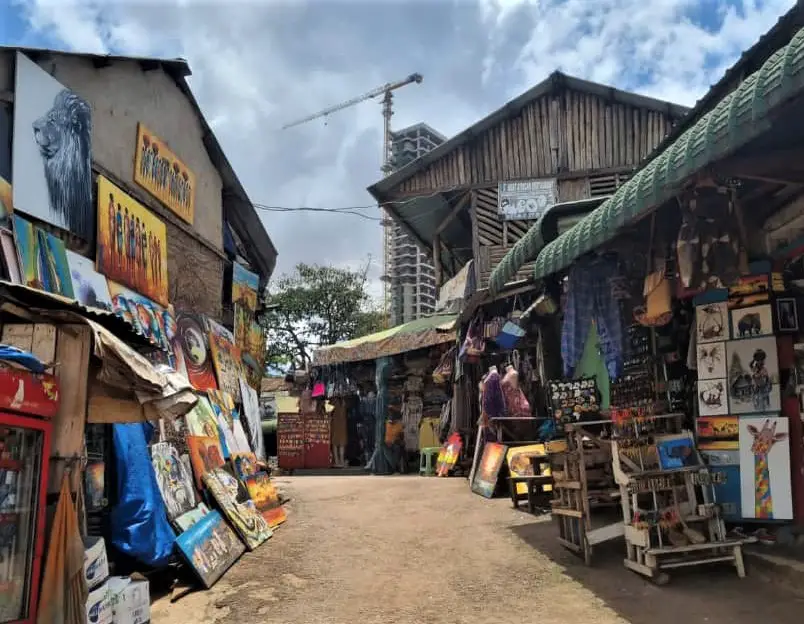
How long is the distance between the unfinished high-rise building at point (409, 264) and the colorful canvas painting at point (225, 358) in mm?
33932

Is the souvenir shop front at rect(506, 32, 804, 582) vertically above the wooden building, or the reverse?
the wooden building

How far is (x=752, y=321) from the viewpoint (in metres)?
5.81

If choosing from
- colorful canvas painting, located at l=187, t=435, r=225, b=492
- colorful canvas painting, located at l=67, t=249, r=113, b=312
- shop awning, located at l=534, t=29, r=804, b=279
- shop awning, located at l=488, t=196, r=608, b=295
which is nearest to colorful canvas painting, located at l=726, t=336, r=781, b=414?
shop awning, located at l=534, t=29, r=804, b=279

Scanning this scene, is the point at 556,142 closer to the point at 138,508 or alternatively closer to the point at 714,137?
the point at 714,137

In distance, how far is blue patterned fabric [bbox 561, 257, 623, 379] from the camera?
7.78 meters

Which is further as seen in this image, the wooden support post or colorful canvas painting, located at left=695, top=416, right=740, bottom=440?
→ the wooden support post

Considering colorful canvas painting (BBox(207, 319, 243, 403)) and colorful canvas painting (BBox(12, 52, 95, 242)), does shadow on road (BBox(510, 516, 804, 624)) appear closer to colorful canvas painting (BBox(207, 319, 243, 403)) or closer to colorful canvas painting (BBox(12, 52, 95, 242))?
colorful canvas painting (BBox(12, 52, 95, 242))

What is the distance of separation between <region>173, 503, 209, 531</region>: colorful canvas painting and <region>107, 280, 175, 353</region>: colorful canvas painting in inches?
72.2

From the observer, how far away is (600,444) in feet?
20.6

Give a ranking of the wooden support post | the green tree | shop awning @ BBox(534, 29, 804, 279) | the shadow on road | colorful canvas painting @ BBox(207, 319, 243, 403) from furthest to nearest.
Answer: the green tree
the wooden support post
colorful canvas painting @ BBox(207, 319, 243, 403)
the shadow on road
shop awning @ BBox(534, 29, 804, 279)

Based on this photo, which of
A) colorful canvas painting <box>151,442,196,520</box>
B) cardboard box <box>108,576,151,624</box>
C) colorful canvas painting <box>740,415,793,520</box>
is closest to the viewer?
cardboard box <box>108,576,151,624</box>

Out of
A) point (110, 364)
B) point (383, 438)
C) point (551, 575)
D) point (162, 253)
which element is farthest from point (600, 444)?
point (383, 438)

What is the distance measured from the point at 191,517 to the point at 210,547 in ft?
1.22

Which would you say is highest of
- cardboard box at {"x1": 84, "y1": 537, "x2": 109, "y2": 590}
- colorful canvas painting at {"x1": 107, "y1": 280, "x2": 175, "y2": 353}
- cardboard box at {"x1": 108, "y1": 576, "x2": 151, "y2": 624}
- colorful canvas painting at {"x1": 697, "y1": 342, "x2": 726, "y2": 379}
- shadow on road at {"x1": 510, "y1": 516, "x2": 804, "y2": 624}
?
colorful canvas painting at {"x1": 107, "y1": 280, "x2": 175, "y2": 353}
